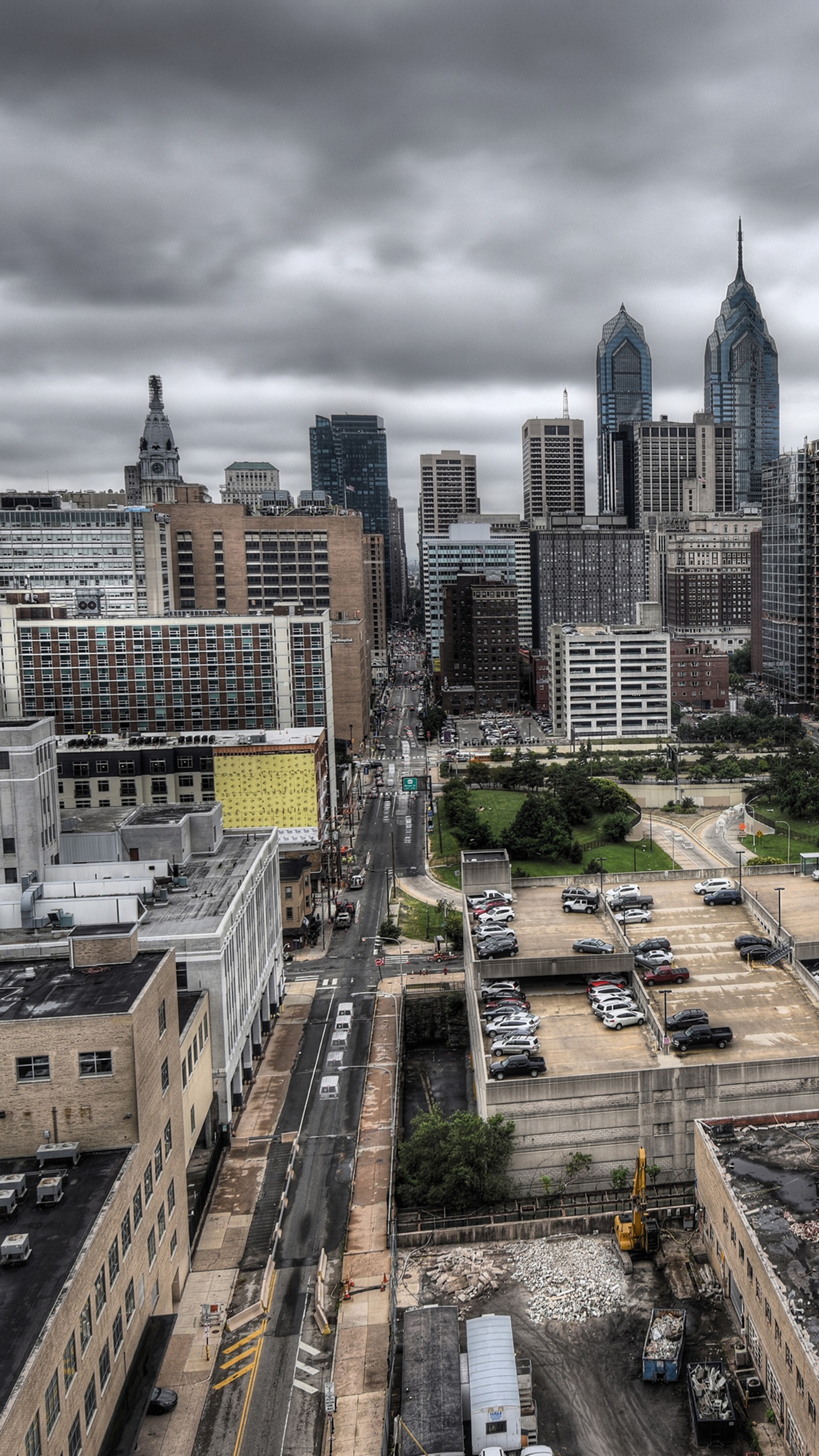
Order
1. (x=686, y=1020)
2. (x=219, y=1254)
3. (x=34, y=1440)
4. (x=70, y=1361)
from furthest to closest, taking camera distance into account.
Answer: (x=686, y=1020)
(x=219, y=1254)
(x=70, y=1361)
(x=34, y=1440)

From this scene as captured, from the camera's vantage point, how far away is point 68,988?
4497 centimetres

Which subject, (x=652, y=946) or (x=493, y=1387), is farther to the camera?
(x=652, y=946)

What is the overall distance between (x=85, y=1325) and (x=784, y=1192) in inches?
1089

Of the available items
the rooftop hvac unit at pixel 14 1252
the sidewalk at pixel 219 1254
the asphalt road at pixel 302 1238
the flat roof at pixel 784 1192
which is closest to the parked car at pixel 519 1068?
the flat roof at pixel 784 1192

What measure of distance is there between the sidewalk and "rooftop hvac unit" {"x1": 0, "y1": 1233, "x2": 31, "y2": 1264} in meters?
10.4

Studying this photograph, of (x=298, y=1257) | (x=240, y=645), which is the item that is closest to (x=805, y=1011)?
(x=298, y=1257)

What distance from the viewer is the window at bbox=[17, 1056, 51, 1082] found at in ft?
132

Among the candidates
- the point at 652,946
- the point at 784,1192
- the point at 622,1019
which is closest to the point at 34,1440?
the point at 784,1192

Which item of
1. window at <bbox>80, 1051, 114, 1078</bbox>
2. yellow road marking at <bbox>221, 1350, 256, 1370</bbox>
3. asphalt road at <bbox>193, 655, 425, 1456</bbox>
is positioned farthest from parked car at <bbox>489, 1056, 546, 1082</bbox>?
window at <bbox>80, 1051, 114, 1078</bbox>

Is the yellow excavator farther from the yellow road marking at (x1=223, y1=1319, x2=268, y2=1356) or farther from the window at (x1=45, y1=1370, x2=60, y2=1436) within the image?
the window at (x1=45, y1=1370, x2=60, y2=1436)

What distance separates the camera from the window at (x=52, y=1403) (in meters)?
30.0

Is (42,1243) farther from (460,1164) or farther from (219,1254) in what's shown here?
(460,1164)

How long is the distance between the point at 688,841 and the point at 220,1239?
84709mm

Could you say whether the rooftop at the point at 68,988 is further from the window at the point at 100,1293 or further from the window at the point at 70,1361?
the window at the point at 70,1361
